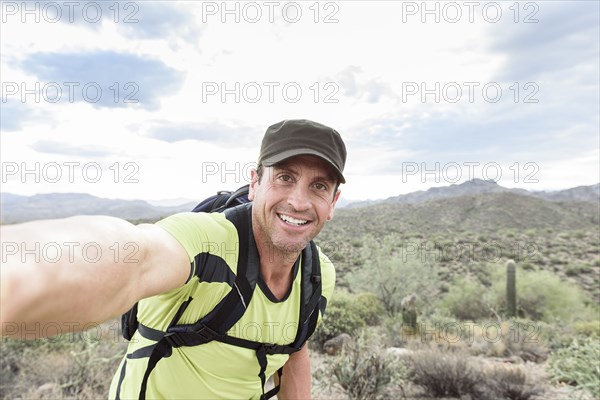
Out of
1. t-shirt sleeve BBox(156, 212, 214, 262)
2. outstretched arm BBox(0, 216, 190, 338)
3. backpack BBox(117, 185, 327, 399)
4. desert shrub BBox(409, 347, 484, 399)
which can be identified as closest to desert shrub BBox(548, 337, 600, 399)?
desert shrub BBox(409, 347, 484, 399)

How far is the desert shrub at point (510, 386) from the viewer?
520 cm

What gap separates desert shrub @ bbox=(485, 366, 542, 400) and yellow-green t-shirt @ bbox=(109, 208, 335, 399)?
4.26m

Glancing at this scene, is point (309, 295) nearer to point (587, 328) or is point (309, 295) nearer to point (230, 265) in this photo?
point (230, 265)

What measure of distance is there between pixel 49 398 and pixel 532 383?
6202 mm

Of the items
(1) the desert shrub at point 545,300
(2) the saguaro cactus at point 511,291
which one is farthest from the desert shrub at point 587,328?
(2) the saguaro cactus at point 511,291

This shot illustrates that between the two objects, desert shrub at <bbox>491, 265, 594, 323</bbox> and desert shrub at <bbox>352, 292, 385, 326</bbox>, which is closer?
desert shrub at <bbox>352, 292, 385, 326</bbox>

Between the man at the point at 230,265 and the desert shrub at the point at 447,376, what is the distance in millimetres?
3997

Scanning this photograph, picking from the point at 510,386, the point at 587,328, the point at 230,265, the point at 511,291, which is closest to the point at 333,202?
the point at 230,265

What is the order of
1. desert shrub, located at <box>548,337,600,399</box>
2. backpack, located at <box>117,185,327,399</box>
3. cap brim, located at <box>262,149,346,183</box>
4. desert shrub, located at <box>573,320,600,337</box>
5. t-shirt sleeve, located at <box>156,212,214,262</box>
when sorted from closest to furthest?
1. t-shirt sleeve, located at <box>156,212,214,262</box>
2. backpack, located at <box>117,185,327,399</box>
3. cap brim, located at <box>262,149,346,183</box>
4. desert shrub, located at <box>548,337,600,399</box>
5. desert shrub, located at <box>573,320,600,337</box>

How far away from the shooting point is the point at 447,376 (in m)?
5.45

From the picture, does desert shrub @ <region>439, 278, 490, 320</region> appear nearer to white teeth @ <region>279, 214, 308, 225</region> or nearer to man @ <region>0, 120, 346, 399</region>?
man @ <region>0, 120, 346, 399</region>

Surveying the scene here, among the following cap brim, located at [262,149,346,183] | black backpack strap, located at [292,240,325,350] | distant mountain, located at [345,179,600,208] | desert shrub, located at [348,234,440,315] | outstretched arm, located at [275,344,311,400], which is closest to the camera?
cap brim, located at [262,149,346,183]

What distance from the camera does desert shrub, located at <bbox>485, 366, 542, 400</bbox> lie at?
17.1 ft

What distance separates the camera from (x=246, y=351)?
1978mm
